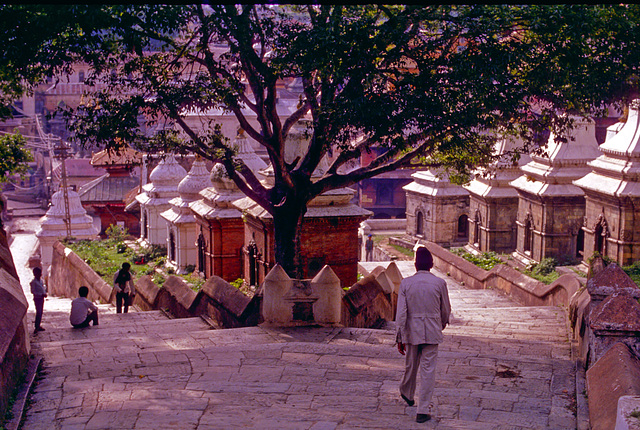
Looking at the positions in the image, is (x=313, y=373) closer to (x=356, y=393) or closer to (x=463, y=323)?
(x=356, y=393)

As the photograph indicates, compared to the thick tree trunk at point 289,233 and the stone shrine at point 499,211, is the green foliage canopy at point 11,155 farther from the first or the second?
the stone shrine at point 499,211

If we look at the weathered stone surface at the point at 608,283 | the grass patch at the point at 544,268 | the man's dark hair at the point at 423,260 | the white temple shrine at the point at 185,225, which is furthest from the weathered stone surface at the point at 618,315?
the white temple shrine at the point at 185,225

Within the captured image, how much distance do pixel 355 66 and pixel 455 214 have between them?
63.8 ft

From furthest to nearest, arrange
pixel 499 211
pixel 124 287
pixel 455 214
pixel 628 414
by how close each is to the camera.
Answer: pixel 455 214
pixel 499 211
pixel 124 287
pixel 628 414

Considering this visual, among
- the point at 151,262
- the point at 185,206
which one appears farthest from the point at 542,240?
the point at 151,262

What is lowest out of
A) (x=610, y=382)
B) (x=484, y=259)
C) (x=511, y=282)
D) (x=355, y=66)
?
(x=484, y=259)

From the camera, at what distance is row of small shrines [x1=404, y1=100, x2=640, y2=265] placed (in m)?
19.3

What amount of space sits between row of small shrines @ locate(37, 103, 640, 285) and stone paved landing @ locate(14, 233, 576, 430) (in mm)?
5303

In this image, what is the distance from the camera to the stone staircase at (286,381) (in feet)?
20.6

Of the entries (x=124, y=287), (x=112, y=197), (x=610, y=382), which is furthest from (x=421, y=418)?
(x=112, y=197)

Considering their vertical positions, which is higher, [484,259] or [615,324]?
[615,324]

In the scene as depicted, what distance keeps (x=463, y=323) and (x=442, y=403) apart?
609cm

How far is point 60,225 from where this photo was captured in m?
33.9

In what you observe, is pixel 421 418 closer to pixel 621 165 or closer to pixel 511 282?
pixel 511 282
